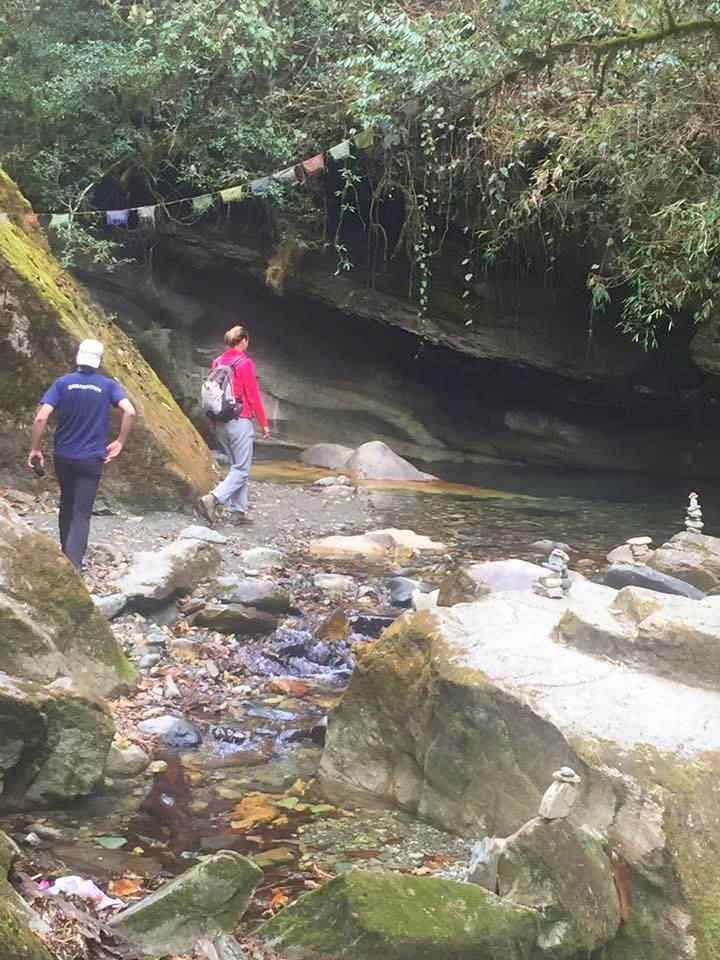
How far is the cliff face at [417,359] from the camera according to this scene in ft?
49.5

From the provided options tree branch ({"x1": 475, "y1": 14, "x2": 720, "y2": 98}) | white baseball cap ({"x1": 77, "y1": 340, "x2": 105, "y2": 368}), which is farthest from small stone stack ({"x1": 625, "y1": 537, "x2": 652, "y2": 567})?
white baseball cap ({"x1": 77, "y1": 340, "x2": 105, "y2": 368})

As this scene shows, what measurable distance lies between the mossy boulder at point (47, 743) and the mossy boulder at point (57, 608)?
0.45 metres

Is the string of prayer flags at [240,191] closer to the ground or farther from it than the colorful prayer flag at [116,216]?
farther from it

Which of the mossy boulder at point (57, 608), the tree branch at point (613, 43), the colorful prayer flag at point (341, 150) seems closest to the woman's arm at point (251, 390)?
the tree branch at point (613, 43)

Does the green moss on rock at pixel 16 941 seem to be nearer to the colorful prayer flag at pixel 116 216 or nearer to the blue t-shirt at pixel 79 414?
the blue t-shirt at pixel 79 414

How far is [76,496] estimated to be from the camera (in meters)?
5.78

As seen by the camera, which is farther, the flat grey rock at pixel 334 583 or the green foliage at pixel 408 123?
the green foliage at pixel 408 123

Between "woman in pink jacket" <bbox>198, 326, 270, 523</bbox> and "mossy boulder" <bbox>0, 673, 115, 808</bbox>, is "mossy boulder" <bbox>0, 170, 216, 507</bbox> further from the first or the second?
"mossy boulder" <bbox>0, 673, 115, 808</bbox>

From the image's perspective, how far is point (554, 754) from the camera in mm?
3176

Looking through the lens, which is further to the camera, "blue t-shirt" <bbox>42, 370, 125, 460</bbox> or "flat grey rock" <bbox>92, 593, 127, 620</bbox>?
"blue t-shirt" <bbox>42, 370, 125, 460</bbox>

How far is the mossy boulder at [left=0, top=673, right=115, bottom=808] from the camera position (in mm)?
3176

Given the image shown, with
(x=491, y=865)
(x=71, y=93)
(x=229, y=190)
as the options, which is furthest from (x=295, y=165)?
(x=491, y=865)

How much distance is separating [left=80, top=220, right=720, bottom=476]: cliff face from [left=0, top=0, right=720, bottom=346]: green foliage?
0.72 meters

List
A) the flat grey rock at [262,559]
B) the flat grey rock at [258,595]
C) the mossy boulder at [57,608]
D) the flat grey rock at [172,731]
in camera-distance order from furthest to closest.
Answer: the flat grey rock at [262,559], the flat grey rock at [258,595], the flat grey rock at [172,731], the mossy boulder at [57,608]
